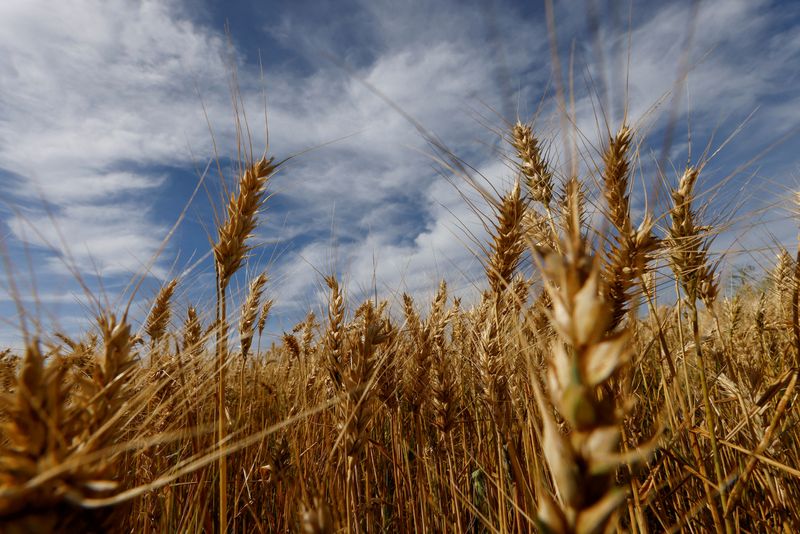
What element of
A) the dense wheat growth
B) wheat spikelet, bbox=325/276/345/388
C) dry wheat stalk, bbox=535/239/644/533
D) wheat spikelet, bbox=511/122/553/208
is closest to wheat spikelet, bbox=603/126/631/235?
the dense wheat growth

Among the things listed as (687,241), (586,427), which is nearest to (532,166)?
(687,241)

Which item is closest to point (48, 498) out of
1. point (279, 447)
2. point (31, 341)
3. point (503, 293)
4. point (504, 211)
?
point (31, 341)

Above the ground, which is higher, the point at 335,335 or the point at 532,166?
the point at 532,166

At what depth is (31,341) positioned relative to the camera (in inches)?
33.8

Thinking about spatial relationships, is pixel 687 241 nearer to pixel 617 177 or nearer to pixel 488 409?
pixel 617 177

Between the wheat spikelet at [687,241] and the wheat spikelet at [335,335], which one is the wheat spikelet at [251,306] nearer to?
the wheat spikelet at [335,335]

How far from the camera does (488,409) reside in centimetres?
253

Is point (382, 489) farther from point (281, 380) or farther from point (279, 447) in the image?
point (281, 380)

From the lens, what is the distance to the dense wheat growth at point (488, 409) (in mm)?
650

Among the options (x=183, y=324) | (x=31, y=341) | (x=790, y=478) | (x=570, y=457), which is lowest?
(x=790, y=478)

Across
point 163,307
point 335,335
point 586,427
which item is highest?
point 163,307

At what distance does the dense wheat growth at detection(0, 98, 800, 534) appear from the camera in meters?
0.65

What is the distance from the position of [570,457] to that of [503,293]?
158cm

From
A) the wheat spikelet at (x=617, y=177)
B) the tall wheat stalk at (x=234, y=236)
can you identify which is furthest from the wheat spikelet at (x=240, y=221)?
the wheat spikelet at (x=617, y=177)
